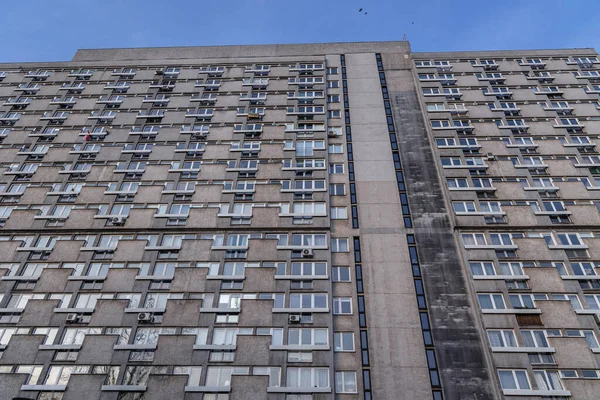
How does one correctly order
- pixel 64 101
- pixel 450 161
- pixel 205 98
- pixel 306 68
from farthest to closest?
pixel 306 68
pixel 64 101
pixel 205 98
pixel 450 161

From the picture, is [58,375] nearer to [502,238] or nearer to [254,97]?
[254,97]

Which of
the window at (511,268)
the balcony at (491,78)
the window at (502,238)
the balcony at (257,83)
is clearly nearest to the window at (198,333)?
the window at (511,268)

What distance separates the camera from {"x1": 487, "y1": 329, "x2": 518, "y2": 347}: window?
3097cm

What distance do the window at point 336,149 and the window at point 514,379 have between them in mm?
25631

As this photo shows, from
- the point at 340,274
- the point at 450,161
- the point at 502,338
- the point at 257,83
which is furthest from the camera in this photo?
the point at 257,83

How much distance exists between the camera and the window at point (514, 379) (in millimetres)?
29094

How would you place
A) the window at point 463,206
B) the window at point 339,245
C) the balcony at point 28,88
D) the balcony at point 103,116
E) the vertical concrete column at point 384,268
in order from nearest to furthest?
the vertical concrete column at point 384,268 < the window at point 339,245 < the window at point 463,206 < the balcony at point 103,116 < the balcony at point 28,88

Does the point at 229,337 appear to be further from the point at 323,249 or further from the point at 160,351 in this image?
the point at 323,249

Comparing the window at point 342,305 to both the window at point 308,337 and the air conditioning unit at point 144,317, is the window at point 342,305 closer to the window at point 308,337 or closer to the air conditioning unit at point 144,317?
the window at point 308,337

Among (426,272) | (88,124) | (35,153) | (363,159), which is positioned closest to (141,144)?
(88,124)

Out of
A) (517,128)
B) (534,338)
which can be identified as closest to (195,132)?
(517,128)

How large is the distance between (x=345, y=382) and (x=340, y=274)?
8807 mm

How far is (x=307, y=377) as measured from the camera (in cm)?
3019

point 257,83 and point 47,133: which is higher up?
point 257,83
